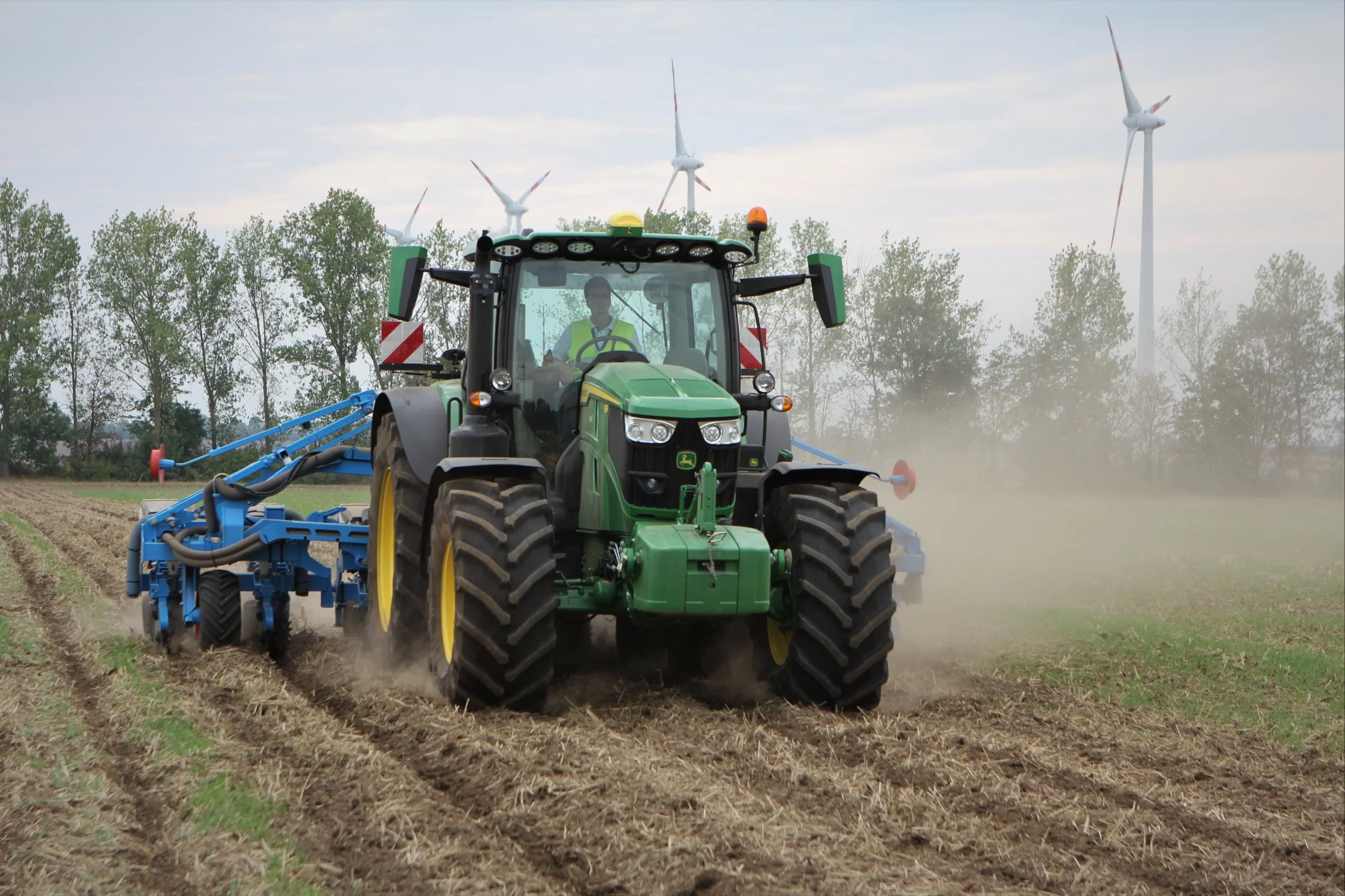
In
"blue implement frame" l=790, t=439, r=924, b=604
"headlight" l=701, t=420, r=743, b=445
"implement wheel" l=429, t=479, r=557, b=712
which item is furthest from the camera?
"blue implement frame" l=790, t=439, r=924, b=604

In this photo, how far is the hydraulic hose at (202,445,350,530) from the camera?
364 inches

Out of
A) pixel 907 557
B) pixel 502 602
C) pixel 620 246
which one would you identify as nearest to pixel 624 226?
pixel 620 246

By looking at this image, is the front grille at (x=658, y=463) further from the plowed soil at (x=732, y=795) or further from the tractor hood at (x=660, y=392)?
the plowed soil at (x=732, y=795)

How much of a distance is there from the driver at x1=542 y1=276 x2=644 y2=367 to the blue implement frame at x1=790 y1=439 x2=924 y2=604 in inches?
134

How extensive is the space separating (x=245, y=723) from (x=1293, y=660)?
765cm

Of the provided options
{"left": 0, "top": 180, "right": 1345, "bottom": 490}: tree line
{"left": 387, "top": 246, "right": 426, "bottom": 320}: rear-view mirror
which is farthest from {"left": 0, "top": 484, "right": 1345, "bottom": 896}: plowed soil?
{"left": 0, "top": 180, "right": 1345, "bottom": 490}: tree line

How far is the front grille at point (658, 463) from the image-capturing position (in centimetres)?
657

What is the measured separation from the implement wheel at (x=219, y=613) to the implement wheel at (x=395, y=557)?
3.61 ft

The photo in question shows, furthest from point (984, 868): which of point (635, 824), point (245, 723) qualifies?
point (245, 723)

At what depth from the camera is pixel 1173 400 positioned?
48.8 metres

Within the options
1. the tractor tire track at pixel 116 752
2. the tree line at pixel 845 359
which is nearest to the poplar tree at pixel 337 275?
the tree line at pixel 845 359

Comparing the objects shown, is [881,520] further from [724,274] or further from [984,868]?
[984,868]

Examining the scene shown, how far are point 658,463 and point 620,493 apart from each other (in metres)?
0.27

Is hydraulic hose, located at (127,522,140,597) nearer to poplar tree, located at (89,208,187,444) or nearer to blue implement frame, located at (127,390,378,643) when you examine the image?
blue implement frame, located at (127,390,378,643)
